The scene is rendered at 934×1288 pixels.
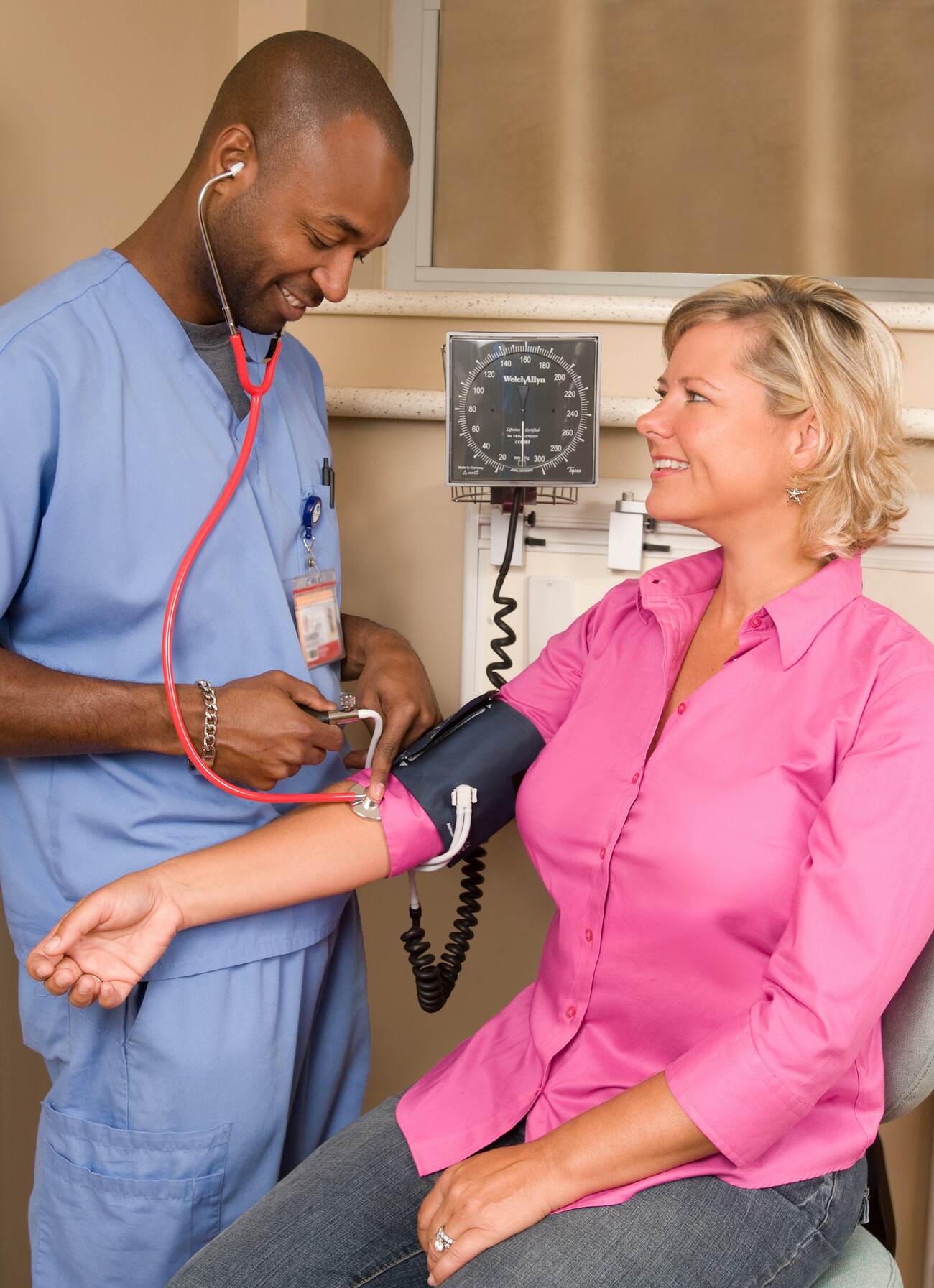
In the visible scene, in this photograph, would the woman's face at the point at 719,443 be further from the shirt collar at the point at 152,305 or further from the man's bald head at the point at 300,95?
the shirt collar at the point at 152,305

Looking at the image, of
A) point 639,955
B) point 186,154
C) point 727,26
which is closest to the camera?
point 639,955

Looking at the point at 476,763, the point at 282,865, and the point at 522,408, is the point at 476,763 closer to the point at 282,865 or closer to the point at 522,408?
the point at 282,865

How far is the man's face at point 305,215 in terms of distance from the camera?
121 cm

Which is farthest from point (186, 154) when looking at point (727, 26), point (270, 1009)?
point (270, 1009)

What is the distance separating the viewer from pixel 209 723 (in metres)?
1.13

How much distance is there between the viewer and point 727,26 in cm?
215

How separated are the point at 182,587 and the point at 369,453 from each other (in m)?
0.72

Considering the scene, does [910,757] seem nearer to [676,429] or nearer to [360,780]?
[676,429]

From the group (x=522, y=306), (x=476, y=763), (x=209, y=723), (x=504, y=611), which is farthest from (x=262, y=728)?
(x=522, y=306)

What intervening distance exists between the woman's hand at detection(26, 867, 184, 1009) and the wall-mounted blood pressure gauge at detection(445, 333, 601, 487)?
2.15 ft

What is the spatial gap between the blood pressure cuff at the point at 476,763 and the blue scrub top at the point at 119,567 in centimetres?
14

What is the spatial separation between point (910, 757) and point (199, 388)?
0.80 metres

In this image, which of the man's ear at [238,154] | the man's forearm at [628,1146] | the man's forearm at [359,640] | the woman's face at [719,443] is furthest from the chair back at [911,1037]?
the man's ear at [238,154]

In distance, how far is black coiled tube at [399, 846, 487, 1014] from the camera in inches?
58.5
